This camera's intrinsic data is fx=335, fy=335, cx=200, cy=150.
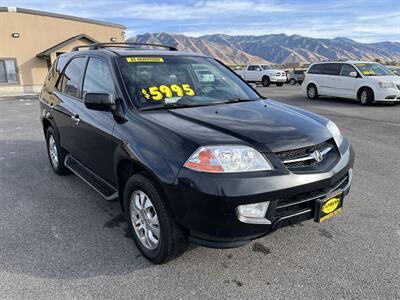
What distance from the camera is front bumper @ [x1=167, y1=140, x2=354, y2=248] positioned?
7.41 feet

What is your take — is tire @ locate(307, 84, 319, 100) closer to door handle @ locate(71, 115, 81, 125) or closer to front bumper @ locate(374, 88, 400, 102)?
front bumper @ locate(374, 88, 400, 102)

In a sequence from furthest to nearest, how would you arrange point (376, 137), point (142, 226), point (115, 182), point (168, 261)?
point (376, 137) < point (115, 182) < point (142, 226) < point (168, 261)

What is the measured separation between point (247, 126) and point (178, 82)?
1127 millimetres

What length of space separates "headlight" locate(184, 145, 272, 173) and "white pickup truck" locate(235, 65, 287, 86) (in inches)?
950

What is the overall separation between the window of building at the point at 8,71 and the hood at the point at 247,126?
23013 mm

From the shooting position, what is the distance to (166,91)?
333cm

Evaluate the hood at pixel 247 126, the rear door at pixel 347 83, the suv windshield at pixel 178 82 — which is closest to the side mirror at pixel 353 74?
the rear door at pixel 347 83

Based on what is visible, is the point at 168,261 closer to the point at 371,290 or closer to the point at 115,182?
the point at 115,182

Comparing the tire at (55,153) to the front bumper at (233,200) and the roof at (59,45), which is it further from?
the roof at (59,45)

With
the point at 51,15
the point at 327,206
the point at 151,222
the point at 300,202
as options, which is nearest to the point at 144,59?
the point at 151,222

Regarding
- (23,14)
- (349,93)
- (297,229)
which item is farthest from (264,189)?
(23,14)

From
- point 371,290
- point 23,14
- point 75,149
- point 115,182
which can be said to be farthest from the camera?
point 23,14

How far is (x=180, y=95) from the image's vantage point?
11.1 feet

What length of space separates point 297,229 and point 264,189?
4.24 feet
